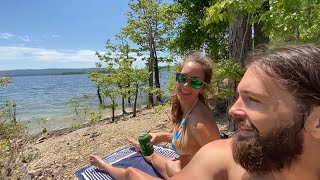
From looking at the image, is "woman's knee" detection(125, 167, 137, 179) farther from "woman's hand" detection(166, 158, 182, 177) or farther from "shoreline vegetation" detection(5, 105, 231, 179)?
"shoreline vegetation" detection(5, 105, 231, 179)

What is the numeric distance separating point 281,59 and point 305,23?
179cm

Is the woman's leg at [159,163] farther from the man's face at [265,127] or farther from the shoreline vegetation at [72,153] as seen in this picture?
the man's face at [265,127]

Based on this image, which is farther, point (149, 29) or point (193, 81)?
point (149, 29)

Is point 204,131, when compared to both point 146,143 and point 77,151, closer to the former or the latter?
point 146,143

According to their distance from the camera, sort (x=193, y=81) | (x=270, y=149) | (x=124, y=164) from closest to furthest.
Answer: (x=270, y=149), (x=193, y=81), (x=124, y=164)

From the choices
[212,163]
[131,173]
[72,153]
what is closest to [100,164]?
[131,173]

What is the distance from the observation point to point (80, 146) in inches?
332

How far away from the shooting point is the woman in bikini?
8.61ft

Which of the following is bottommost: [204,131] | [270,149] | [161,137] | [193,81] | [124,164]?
[124,164]

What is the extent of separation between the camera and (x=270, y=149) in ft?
4.11

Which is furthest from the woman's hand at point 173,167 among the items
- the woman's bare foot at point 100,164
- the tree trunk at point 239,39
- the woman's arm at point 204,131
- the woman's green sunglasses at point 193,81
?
the tree trunk at point 239,39

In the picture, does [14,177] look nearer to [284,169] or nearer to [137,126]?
[137,126]

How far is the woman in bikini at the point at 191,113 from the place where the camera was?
2.62m

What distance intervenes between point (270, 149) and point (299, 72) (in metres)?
0.31
